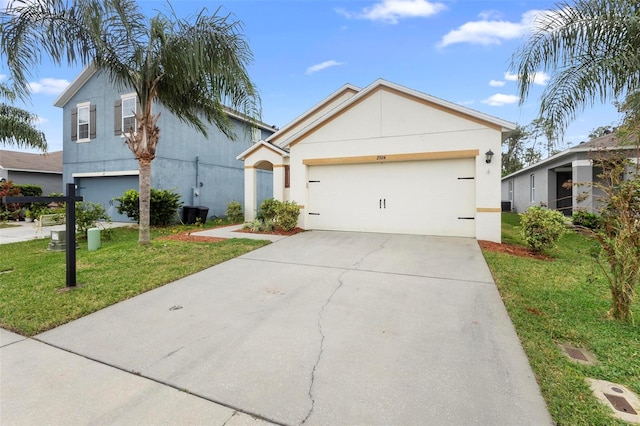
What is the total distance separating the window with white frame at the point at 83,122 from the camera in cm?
1466

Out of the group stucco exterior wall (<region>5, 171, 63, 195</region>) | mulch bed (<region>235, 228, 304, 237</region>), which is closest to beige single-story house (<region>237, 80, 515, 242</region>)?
mulch bed (<region>235, 228, 304, 237</region>)

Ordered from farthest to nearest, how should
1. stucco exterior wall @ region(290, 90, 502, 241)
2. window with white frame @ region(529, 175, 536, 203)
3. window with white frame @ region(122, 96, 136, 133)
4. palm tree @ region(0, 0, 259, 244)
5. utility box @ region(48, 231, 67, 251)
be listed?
window with white frame @ region(529, 175, 536, 203) < window with white frame @ region(122, 96, 136, 133) < stucco exterior wall @ region(290, 90, 502, 241) < utility box @ region(48, 231, 67, 251) < palm tree @ region(0, 0, 259, 244)

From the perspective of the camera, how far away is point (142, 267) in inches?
241

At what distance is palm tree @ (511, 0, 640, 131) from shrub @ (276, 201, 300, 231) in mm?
7172

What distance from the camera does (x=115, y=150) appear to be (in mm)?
14008

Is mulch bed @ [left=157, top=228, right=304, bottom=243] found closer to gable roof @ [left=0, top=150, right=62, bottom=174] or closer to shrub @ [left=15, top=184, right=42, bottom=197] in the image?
shrub @ [left=15, top=184, right=42, bottom=197]

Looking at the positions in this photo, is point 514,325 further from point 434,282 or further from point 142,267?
point 142,267

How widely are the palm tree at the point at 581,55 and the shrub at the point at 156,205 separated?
1240 centimetres

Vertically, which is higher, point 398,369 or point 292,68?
point 292,68

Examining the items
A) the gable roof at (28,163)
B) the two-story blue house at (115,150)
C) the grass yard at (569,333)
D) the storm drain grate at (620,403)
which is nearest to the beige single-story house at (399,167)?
the grass yard at (569,333)

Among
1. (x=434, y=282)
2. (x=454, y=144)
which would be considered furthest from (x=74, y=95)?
(x=434, y=282)

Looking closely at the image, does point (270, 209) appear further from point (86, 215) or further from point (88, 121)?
point (88, 121)

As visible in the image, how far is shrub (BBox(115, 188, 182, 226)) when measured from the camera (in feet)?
40.5

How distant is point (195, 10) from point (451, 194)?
8.40 meters
